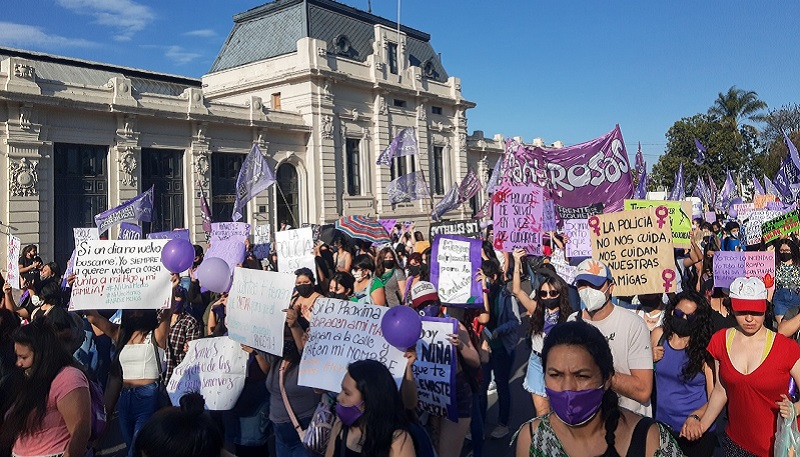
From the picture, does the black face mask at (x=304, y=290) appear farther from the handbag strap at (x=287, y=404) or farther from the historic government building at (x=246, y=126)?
the historic government building at (x=246, y=126)

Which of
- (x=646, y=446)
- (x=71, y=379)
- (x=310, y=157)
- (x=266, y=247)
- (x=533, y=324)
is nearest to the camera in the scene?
(x=646, y=446)

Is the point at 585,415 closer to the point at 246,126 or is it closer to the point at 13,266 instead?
the point at 13,266

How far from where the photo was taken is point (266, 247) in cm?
1759

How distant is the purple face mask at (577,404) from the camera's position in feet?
7.68

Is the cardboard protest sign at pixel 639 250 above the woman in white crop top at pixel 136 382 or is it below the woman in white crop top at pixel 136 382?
above

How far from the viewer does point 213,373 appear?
4.73 meters

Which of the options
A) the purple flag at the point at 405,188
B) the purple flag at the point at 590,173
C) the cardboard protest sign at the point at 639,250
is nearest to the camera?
the cardboard protest sign at the point at 639,250

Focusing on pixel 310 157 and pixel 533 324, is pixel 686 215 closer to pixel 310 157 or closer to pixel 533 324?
pixel 533 324

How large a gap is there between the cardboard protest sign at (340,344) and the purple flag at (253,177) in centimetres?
1257

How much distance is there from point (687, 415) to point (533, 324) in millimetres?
1374

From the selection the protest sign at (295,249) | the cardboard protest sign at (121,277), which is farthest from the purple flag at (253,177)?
the cardboard protest sign at (121,277)

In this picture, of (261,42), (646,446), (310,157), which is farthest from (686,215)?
(261,42)

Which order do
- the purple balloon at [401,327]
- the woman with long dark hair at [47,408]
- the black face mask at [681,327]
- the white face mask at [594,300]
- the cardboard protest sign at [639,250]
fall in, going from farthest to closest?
the cardboard protest sign at [639,250], the black face mask at [681,327], the white face mask at [594,300], the purple balloon at [401,327], the woman with long dark hair at [47,408]

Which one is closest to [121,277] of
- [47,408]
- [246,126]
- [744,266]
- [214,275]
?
[214,275]
